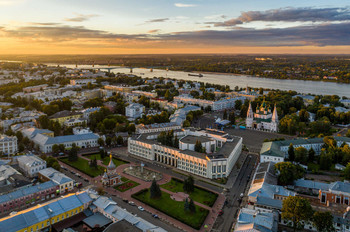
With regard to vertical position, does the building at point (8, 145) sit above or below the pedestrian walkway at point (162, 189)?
above

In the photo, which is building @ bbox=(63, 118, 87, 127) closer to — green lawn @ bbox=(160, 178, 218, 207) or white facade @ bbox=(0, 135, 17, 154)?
white facade @ bbox=(0, 135, 17, 154)

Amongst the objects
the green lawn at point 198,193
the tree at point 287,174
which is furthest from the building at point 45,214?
the tree at point 287,174

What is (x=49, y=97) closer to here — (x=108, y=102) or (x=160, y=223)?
(x=108, y=102)

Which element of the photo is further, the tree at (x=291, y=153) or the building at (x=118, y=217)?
the tree at (x=291, y=153)

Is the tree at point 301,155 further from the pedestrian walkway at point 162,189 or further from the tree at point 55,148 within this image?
the tree at point 55,148

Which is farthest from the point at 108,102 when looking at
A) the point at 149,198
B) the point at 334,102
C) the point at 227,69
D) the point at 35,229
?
the point at 227,69

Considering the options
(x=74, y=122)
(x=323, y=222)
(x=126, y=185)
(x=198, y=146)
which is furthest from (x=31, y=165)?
(x=323, y=222)

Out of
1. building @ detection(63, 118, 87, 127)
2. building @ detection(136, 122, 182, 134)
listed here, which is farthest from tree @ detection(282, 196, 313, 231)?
building @ detection(63, 118, 87, 127)
